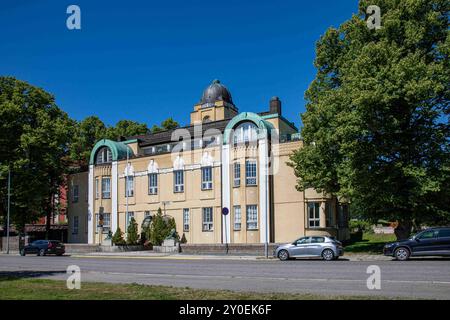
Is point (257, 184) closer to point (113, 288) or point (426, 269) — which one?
point (426, 269)

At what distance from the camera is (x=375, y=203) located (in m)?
28.6

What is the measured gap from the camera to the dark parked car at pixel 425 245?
23334 mm

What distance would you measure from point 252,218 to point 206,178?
5.79 meters

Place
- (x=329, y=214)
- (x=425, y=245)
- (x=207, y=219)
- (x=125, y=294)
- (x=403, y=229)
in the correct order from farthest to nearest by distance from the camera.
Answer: (x=207, y=219)
(x=329, y=214)
(x=403, y=229)
(x=425, y=245)
(x=125, y=294)

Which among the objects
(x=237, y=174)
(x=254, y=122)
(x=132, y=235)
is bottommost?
(x=132, y=235)

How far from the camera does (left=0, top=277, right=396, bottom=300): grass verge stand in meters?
11.0

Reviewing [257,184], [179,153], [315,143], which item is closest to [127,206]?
[179,153]

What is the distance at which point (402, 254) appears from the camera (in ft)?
80.0

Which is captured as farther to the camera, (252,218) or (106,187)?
(106,187)

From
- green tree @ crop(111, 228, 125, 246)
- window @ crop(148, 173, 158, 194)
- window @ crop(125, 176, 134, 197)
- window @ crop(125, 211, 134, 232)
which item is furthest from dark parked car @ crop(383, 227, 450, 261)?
window @ crop(125, 176, 134, 197)

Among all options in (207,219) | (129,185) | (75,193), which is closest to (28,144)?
(75,193)

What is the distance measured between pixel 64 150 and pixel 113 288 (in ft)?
152

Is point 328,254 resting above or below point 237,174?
below

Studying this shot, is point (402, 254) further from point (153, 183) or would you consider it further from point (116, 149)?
point (116, 149)
